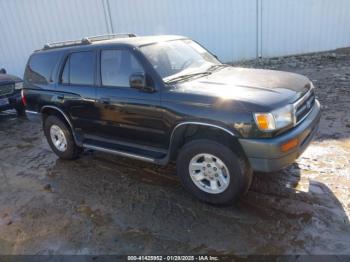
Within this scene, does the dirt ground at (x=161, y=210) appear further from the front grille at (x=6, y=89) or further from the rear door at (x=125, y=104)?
the front grille at (x=6, y=89)

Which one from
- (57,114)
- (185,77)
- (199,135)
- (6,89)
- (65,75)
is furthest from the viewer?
(6,89)

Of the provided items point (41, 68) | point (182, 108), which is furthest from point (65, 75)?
point (182, 108)

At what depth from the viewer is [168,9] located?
10922 mm

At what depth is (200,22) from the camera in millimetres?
11055

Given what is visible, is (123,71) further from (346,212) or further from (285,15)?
(285,15)

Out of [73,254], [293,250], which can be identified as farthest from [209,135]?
[73,254]

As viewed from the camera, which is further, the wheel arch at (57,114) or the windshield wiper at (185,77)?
the wheel arch at (57,114)

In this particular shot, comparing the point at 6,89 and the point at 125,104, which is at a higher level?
the point at 125,104

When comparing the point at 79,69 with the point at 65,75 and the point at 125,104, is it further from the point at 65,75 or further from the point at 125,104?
the point at 125,104

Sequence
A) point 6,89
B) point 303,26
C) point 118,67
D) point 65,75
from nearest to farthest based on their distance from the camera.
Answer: point 118,67 < point 65,75 < point 6,89 < point 303,26

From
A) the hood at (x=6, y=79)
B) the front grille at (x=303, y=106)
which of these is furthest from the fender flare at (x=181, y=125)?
the hood at (x=6, y=79)

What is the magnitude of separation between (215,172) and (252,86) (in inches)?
40.8

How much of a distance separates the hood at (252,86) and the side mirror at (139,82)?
368mm

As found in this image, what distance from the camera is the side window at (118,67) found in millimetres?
4023
